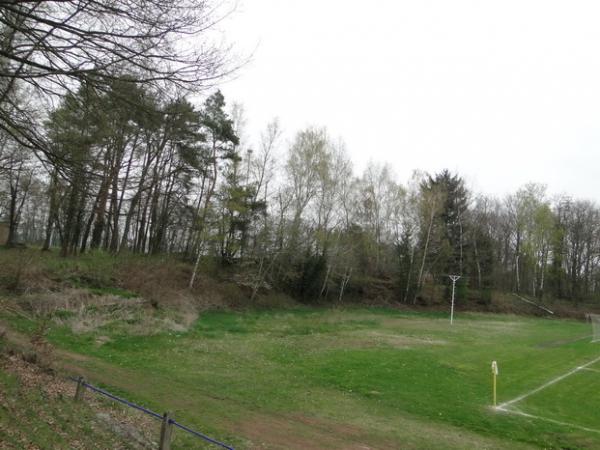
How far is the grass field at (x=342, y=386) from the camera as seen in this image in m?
10.5

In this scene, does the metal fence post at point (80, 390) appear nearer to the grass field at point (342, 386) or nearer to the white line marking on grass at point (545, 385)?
the grass field at point (342, 386)

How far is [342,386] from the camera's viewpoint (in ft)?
48.8

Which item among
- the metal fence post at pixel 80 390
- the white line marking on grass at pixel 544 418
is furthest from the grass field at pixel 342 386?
the metal fence post at pixel 80 390

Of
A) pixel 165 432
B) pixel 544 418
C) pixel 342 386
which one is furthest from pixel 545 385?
pixel 165 432

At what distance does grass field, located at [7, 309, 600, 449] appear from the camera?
1047 cm

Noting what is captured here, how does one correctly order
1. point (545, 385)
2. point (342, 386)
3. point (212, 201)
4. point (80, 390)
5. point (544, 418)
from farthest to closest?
point (212, 201) < point (545, 385) < point (342, 386) < point (544, 418) < point (80, 390)

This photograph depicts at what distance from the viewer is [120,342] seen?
17703 millimetres

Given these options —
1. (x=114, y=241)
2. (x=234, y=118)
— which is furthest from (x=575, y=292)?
(x=114, y=241)

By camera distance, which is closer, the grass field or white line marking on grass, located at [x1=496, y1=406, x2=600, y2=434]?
the grass field

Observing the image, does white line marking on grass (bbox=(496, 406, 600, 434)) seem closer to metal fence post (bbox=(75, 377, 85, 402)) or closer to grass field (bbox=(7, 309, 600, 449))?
grass field (bbox=(7, 309, 600, 449))

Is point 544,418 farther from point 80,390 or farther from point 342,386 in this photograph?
point 80,390

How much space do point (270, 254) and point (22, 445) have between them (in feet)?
108

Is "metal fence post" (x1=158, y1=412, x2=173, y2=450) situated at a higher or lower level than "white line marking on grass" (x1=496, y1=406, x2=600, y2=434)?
higher

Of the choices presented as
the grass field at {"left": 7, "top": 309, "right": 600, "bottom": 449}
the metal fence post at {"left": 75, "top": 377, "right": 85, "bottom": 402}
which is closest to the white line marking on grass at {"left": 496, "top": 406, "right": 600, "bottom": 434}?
the grass field at {"left": 7, "top": 309, "right": 600, "bottom": 449}
